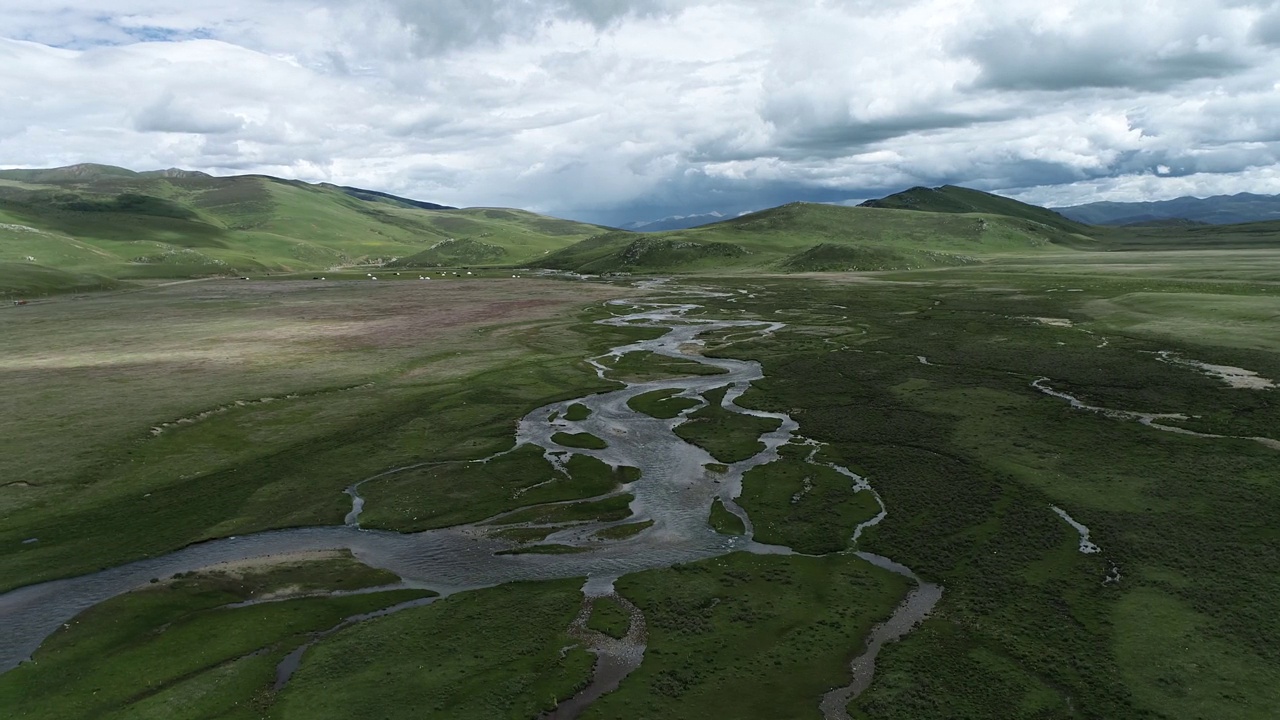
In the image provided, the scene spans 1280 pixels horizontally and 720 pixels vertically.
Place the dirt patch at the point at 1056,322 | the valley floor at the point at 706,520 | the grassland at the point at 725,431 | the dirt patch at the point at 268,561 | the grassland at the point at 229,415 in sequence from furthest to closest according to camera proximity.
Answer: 1. the dirt patch at the point at 1056,322
2. the grassland at the point at 725,431
3. the grassland at the point at 229,415
4. the dirt patch at the point at 268,561
5. the valley floor at the point at 706,520

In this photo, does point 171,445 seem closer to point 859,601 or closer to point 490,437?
point 490,437

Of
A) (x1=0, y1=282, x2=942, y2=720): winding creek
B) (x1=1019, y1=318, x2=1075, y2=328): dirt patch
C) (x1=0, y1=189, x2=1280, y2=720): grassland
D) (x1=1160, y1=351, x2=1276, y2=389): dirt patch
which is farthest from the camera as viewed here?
(x1=1019, y1=318, x2=1075, y2=328): dirt patch

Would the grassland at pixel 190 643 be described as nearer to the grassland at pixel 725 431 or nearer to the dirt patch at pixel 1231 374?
the grassland at pixel 725 431

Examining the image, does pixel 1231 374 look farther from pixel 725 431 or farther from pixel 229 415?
pixel 229 415

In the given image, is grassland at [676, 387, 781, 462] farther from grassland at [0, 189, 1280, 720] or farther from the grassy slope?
the grassy slope

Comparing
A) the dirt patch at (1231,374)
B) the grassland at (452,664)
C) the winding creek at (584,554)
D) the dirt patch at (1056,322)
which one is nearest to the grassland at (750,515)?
the grassland at (452,664)

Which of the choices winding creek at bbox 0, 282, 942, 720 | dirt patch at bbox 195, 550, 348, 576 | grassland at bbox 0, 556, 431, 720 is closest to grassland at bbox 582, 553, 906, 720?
winding creek at bbox 0, 282, 942, 720
